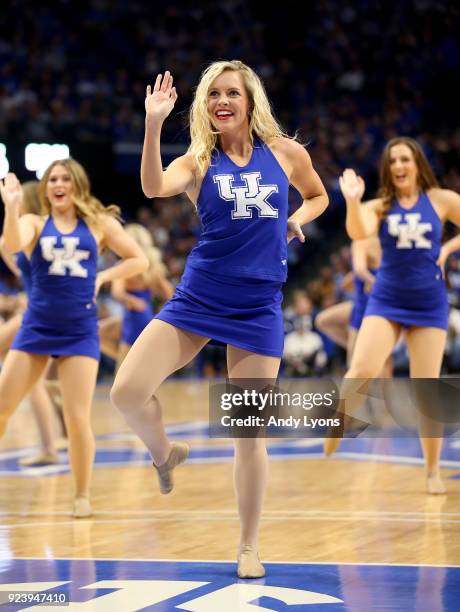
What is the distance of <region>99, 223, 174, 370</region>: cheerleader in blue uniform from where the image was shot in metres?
9.44

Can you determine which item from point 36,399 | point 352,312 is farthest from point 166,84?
point 352,312

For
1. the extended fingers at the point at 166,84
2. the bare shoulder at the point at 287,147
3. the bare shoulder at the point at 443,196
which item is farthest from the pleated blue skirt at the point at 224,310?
the bare shoulder at the point at 443,196

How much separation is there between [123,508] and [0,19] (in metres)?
14.7

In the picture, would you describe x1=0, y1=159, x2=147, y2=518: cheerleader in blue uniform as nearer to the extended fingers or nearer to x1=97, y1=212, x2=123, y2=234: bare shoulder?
x1=97, y1=212, x2=123, y2=234: bare shoulder

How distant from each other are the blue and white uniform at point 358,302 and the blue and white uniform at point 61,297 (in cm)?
350

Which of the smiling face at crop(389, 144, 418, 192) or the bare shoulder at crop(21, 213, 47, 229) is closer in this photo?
the bare shoulder at crop(21, 213, 47, 229)

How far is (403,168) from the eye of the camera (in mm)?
6281

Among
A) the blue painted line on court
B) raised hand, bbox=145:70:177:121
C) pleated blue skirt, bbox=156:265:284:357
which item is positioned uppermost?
raised hand, bbox=145:70:177:121

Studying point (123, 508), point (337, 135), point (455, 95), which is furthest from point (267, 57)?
point (123, 508)

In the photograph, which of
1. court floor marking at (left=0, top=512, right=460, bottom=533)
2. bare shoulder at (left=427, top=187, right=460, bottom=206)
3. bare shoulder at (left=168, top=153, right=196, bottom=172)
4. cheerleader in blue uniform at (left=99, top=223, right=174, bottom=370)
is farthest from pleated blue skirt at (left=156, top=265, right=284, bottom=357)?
cheerleader in blue uniform at (left=99, top=223, right=174, bottom=370)

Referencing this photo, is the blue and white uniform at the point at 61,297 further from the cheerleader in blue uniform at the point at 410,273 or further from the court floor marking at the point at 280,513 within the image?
the cheerleader in blue uniform at the point at 410,273

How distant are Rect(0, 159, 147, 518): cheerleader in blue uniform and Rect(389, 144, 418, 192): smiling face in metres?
1.69

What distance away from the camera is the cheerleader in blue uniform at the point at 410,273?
6195 millimetres

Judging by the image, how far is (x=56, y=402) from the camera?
866cm
